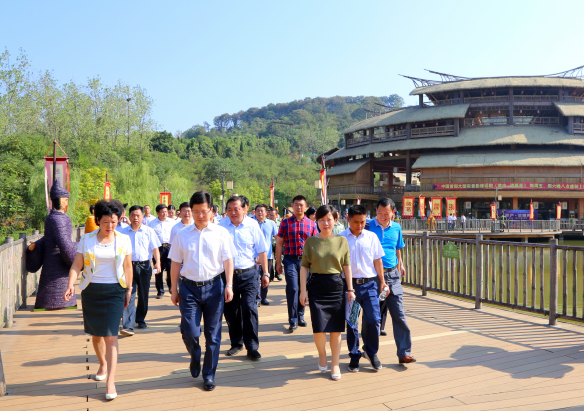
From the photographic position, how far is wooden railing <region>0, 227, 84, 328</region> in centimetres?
680

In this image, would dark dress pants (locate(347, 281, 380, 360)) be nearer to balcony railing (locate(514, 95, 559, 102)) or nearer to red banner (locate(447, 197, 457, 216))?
red banner (locate(447, 197, 457, 216))

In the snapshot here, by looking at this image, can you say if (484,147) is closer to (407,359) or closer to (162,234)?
(162,234)

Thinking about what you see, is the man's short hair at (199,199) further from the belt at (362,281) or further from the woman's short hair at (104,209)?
the belt at (362,281)

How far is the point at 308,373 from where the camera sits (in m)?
4.76

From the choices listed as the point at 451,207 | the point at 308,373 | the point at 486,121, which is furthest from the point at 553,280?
the point at 486,121

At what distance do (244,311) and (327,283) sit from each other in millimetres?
1258

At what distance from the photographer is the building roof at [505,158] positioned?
42375 millimetres

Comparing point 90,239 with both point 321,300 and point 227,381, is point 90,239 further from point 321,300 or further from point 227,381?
point 321,300

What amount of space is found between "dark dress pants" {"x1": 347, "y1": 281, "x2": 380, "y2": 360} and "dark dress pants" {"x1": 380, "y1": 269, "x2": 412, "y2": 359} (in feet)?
0.82

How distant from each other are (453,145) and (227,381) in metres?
45.1

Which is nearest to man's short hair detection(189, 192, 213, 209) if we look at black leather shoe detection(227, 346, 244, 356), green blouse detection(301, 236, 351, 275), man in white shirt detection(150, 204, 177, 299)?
green blouse detection(301, 236, 351, 275)

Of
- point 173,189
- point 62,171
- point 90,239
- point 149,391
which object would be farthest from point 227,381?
point 173,189

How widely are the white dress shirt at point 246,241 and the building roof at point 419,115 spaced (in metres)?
45.4

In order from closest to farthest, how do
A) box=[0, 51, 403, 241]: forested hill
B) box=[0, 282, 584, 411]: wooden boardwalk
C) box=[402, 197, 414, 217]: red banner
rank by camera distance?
1. box=[0, 282, 584, 411]: wooden boardwalk
2. box=[0, 51, 403, 241]: forested hill
3. box=[402, 197, 414, 217]: red banner
